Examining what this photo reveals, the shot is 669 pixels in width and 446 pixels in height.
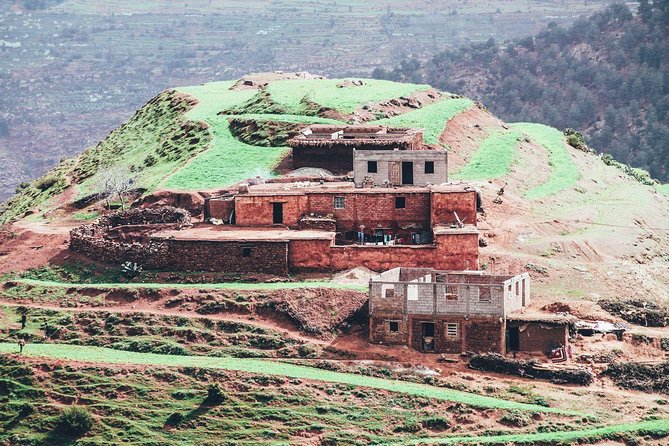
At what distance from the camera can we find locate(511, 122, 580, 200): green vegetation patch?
70.4 m

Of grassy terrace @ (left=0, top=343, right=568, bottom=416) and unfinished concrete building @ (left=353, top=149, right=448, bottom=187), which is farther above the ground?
unfinished concrete building @ (left=353, top=149, right=448, bottom=187)

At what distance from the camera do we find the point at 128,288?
56344 mm

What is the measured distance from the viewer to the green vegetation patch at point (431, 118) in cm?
7450

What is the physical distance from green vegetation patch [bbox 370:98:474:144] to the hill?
130 cm

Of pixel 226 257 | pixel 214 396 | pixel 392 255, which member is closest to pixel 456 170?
pixel 392 255

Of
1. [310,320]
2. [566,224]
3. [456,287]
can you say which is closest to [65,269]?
[310,320]

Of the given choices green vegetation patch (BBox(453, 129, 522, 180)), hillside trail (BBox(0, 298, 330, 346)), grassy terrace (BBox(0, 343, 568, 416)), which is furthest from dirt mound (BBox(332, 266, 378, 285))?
green vegetation patch (BBox(453, 129, 522, 180))

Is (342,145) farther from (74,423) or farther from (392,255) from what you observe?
(74,423)

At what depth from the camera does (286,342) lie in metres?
52.9

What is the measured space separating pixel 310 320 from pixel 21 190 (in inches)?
1464

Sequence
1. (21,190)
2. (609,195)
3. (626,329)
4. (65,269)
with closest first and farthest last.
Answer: (626,329) < (65,269) < (609,195) < (21,190)

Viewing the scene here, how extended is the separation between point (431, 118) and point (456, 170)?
7.36m

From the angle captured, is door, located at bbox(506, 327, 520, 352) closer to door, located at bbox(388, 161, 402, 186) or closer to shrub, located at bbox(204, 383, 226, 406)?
shrub, located at bbox(204, 383, 226, 406)

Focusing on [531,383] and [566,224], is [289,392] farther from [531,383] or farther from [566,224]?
[566,224]
